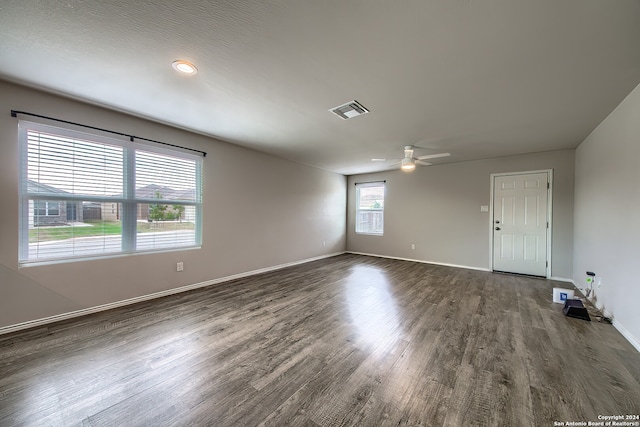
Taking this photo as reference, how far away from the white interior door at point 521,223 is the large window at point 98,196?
5886mm

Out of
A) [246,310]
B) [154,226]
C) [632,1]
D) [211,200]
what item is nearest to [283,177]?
[211,200]

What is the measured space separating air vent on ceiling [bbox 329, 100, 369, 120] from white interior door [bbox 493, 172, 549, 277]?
12.8ft

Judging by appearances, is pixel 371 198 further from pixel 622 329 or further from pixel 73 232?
pixel 73 232

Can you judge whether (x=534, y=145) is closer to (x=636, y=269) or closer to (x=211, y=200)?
(x=636, y=269)

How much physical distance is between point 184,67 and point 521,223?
19.8 feet

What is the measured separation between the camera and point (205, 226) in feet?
12.8

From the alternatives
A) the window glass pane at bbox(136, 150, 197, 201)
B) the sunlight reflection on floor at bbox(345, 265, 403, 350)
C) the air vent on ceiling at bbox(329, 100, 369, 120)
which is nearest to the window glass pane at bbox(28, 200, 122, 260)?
the window glass pane at bbox(136, 150, 197, 201)

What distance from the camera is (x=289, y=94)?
2.48 m

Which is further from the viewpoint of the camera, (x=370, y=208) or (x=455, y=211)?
(x=370, y=208)

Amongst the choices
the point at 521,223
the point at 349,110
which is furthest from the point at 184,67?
the point at 521,223

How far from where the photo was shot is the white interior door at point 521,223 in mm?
4555

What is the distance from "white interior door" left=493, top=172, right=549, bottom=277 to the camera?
4.55 meters

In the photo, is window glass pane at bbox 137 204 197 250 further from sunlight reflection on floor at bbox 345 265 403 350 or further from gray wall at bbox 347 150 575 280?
gray wall at bbox 347 150 575 280

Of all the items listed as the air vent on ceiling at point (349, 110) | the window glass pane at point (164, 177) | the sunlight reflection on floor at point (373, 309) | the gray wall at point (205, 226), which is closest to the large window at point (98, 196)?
the window glass pane at point (164, 177)
